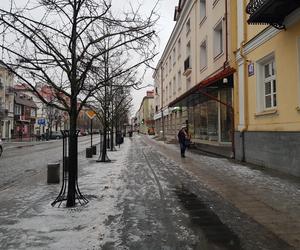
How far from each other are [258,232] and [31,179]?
8549mm

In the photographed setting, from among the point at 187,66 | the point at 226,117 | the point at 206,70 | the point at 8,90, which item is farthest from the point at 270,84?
the point at 8,90

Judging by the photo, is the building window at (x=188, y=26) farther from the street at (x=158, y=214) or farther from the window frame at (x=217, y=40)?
the street at (x=158, y=214)

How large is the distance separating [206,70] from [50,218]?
61.9ft

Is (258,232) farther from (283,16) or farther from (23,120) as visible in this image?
(23,120)

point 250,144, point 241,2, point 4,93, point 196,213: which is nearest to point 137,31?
point 196,213

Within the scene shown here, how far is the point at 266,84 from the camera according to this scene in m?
14.0

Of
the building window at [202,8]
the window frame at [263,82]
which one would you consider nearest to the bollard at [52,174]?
the window frame at [263,82]

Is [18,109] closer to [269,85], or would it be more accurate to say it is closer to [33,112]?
[33,112]

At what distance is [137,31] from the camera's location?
314 inches

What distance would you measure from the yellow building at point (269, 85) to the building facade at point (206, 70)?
157 cm

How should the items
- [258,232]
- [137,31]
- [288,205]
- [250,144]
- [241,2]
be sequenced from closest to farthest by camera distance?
[258,232] → [288,205] → [137,31] → [250,144] → [241,2]

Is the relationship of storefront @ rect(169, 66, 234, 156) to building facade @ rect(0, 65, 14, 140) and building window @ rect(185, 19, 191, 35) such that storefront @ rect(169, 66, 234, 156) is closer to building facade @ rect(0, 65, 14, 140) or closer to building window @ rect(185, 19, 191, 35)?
building window @ rect(185, 19, 191, 35)

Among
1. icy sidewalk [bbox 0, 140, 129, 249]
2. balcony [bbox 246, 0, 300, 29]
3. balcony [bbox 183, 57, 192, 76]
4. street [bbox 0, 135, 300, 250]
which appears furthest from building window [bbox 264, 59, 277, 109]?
balcony [bbox 183, 57, 192, 76]

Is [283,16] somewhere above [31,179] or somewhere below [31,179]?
above
